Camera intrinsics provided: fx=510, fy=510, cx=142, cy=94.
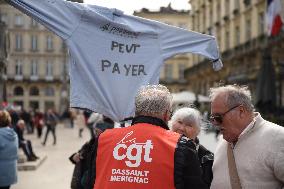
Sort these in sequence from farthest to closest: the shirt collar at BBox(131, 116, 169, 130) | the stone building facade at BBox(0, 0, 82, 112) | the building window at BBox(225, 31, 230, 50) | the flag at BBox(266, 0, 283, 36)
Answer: the stone building facade at BBox(0, 0, 82, 112)
the building window at BBox(225, 31, 230, 50)
the flag at BBox(266, 0, 283, 36)
the shirt collar at BBox(131, 116, 169, 130)

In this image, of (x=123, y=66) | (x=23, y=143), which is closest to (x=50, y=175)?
(x=23, y=143)

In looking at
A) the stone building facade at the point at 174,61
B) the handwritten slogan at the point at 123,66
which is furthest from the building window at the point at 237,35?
the stone building facade at the point at 174,61

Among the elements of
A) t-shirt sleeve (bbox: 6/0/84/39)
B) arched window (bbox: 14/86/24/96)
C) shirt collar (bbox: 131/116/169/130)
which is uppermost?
t-shirt sleeve (bbox: 6/0/84/39)

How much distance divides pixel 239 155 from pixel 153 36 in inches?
61.8

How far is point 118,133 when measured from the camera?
2.95m

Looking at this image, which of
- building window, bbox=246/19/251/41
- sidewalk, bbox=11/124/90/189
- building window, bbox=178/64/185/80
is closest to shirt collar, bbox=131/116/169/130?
sidewalk, bbox=11/124/90/189

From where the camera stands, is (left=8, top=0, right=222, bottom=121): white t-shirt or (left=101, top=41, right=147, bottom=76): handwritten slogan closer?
(left=8, top=0, right=222, bottom=121): white t-shirt

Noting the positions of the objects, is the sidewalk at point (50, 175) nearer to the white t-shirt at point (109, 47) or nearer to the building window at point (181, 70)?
the white t-shirt at point (109, 47)

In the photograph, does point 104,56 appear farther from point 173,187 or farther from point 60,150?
point 60,150

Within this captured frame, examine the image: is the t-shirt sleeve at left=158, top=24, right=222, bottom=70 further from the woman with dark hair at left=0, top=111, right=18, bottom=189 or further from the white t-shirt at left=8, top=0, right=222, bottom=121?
the woman with dark hair at left=0, top=111, right=18, bottom=189

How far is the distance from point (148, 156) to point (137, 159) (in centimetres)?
6

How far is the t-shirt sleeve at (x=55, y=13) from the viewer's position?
3.75 metres

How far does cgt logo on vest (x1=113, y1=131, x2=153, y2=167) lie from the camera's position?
9.20 ft

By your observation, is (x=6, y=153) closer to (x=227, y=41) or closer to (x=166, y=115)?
(x=166, y=115)
